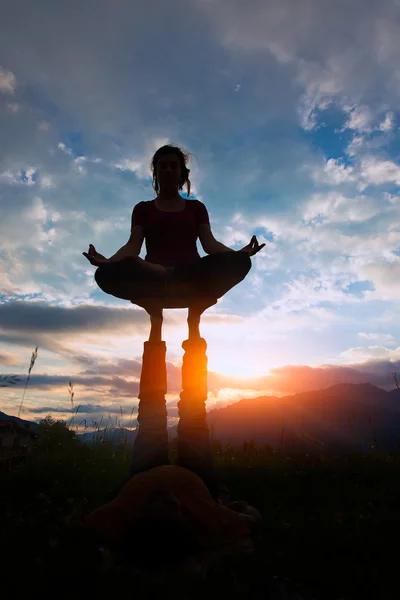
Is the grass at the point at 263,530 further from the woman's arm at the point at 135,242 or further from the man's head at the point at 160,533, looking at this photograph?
the woman's arm at the point at 135,242

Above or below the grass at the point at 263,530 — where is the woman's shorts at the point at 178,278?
above

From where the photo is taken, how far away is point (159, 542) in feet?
10.4

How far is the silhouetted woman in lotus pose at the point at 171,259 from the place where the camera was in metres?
4.25

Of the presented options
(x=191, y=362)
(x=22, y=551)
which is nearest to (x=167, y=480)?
(x=22, y=551)

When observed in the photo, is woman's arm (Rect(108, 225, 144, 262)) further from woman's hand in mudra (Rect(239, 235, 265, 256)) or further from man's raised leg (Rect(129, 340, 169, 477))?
woman's hand in mudra (Rect(239, 235, 265, 256))

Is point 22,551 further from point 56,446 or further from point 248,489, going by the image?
point 56,446

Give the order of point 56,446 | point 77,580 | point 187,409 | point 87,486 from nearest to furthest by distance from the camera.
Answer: point 77,580
point 187,409
point 87,486
point 56,446

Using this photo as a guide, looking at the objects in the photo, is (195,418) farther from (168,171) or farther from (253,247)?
(168,171)

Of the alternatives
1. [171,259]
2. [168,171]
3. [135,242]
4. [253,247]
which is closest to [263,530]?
[253,247]

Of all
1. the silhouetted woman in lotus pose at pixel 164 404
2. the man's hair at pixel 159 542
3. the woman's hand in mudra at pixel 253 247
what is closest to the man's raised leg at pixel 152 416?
the silhouetted woman in lotus pose at pixel 164 404

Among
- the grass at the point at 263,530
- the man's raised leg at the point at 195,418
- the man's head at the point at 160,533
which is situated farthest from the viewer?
the man's raised leg at the point at 195,418

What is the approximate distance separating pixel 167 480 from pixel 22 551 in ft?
4.21

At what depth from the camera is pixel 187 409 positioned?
4836 millimetres

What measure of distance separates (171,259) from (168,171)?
4.01ft
